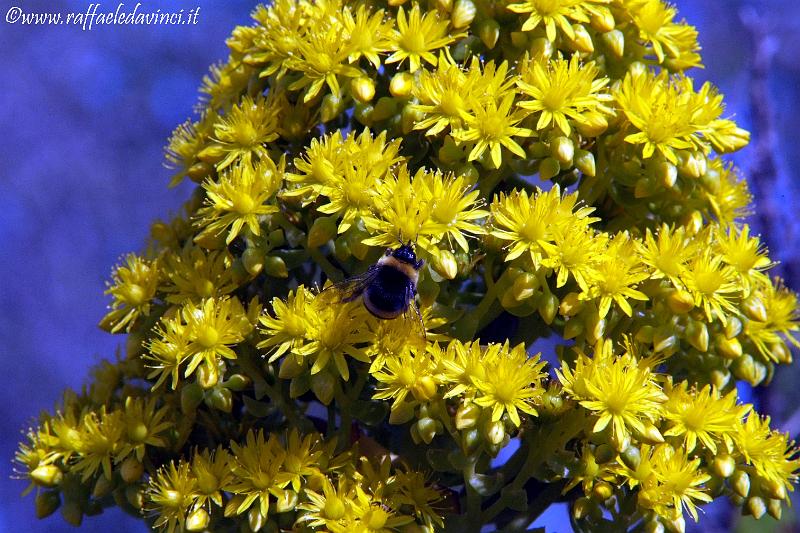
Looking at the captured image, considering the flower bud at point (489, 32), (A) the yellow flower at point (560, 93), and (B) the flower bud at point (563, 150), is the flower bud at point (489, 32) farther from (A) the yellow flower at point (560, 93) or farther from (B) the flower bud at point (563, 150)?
(B) the flower bud at point (563, 150)

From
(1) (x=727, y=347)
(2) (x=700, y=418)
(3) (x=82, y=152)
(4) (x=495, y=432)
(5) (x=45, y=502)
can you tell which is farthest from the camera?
(3) (x=82, y=152)

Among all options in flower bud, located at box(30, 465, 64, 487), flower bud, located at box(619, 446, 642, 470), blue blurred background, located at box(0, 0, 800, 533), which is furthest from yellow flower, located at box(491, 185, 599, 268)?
blue blurred background, located at box(0, 0, 800, 533)

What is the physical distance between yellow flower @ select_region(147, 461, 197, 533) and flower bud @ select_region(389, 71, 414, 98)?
0.56 m

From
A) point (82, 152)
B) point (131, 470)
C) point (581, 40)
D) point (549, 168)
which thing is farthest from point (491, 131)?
point (82, 152)

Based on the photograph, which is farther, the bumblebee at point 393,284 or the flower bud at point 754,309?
the flower bud at point 754,309

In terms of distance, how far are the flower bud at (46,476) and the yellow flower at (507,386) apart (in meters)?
0.67

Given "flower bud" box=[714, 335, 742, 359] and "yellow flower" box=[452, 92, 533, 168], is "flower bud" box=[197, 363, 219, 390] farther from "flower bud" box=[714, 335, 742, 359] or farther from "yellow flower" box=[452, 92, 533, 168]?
"flower bud" box=[714, 335, 742, 359]

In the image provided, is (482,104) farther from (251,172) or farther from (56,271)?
(56,271)

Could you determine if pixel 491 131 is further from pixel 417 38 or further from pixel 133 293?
pixel 133 293

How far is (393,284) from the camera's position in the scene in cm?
122

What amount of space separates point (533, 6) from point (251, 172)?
0.44 m

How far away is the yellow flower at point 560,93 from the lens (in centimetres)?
128

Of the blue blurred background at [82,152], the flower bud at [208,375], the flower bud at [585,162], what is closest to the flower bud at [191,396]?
the flower bud at [208,375]

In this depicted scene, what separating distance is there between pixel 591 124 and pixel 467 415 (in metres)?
0.40
